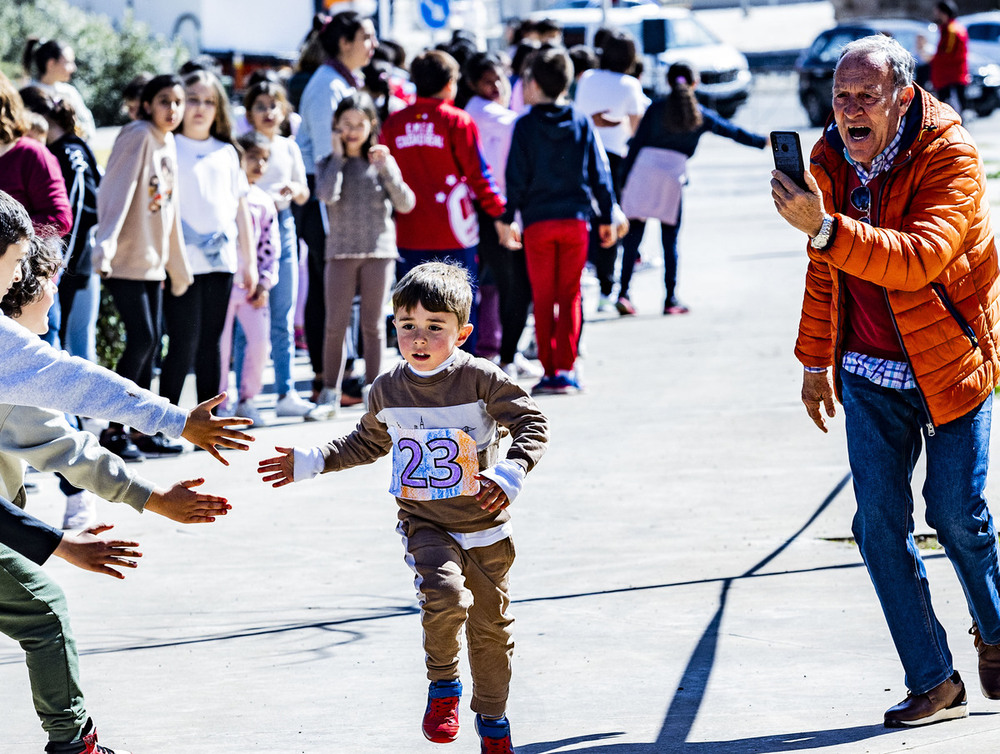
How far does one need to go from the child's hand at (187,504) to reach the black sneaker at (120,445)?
13.9ft

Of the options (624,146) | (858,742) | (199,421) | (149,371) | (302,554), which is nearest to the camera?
(199,421)

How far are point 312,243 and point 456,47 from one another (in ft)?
8.28

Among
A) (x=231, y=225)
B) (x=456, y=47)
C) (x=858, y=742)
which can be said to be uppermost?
(x=456, y=47)

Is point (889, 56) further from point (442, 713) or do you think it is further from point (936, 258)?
point (442, 713)

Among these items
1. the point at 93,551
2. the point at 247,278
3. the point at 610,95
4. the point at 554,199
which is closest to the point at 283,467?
the point at 93,551

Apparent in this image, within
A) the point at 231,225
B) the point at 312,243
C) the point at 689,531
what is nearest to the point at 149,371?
the point at 231,225

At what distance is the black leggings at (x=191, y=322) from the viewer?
8438 millimetres

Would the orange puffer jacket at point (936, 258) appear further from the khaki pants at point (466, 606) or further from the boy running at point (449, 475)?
the khaki pants at point (466, 606)

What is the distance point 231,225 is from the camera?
28.0 ft

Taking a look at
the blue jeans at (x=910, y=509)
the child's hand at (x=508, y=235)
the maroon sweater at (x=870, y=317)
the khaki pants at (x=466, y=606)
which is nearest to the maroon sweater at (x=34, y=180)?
the child's hand at (x=508, y=235)

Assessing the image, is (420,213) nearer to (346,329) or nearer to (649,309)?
(346,329)

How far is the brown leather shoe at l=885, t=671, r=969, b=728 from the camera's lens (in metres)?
4.33

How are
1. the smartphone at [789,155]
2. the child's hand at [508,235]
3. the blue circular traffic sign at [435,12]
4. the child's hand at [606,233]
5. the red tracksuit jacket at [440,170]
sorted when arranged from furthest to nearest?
the blue circular traffic sign at [435,12]
the child's hand at [606,233]
the child's hand at [508,235]
the red tracksuit jacket at [440,170]
the smartphone at [789,155]

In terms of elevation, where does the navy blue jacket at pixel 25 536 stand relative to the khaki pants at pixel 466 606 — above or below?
above
